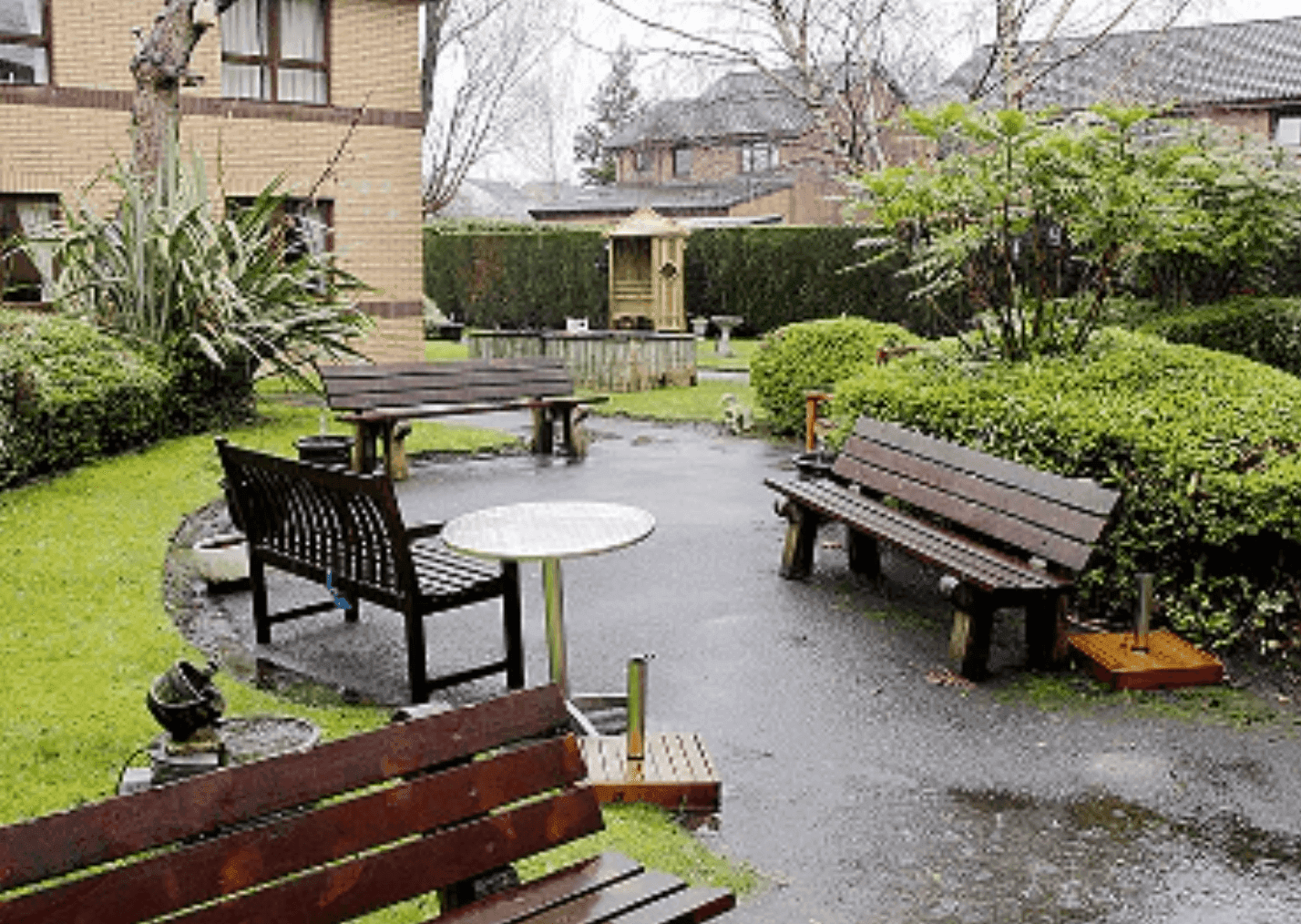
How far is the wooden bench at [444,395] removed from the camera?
1154cm

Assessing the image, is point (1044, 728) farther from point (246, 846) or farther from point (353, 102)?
point (353, 102)

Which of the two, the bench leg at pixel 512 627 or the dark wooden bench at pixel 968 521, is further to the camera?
the dark wooden bench at pixel 968 521

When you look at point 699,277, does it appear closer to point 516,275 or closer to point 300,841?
point 516,275

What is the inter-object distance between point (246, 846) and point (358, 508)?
3.23 m

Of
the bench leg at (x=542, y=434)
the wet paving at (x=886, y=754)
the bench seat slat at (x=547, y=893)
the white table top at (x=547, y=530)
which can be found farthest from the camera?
the bench leg at (x=542, y=434)

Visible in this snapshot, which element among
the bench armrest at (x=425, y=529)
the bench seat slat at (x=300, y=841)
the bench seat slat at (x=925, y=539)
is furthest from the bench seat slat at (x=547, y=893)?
the bench seat slat at (x=925, y=539)

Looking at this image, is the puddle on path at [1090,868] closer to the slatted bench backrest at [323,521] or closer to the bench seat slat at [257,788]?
the bench seat slat at [257,788]

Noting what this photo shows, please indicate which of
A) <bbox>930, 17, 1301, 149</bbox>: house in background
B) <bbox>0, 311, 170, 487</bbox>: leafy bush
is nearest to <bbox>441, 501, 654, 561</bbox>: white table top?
<bbox>0, 311, 170, 487</bbox>: leafy bush

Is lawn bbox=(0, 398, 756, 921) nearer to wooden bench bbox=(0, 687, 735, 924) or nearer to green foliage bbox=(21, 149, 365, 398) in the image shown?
wooden bench bbox=(0, 687, 735, 924)

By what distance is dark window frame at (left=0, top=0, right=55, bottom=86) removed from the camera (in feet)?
57.4

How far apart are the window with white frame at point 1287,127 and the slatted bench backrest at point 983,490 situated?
35.1 m

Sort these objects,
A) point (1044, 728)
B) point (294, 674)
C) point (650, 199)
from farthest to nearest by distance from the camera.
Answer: point (650, 199) < point (294, 674) < point (1044, 728)

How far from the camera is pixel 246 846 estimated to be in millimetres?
2623

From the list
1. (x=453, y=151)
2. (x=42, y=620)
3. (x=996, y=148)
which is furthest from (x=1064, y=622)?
(x=453, y=151)
